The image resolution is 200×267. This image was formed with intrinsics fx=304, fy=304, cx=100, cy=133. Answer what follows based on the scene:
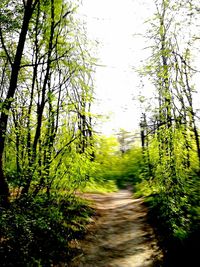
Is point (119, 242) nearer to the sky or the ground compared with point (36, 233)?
nearer to the ground

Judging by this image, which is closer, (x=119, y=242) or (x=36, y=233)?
(x=36, y=233)

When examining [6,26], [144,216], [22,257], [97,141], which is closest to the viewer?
[22,257]

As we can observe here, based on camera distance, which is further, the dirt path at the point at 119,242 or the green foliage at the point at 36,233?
the dirt path at the point at 119,242

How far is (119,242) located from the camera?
8.53 m

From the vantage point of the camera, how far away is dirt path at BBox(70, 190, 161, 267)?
721 cm

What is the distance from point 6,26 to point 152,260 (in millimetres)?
7642

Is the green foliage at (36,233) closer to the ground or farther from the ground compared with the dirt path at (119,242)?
farther from the ground

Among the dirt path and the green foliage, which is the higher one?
the green foliage

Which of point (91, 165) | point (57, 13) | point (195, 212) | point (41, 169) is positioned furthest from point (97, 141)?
point (57, 13)

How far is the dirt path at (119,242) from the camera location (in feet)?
23.7

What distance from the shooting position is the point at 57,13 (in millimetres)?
10039

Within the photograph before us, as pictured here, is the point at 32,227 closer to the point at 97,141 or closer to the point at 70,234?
the point at 70,234

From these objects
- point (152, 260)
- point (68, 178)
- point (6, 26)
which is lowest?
point (152, 260)

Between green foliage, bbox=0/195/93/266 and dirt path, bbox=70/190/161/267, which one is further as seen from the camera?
dirt path, bbox=70/190/161/267
